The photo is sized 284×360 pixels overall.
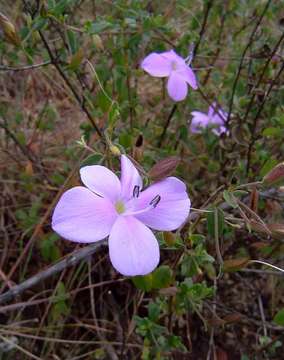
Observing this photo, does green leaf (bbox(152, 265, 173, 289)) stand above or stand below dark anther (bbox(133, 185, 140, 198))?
below

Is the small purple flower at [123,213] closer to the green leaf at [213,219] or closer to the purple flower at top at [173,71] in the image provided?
the green leaf at [213,219]

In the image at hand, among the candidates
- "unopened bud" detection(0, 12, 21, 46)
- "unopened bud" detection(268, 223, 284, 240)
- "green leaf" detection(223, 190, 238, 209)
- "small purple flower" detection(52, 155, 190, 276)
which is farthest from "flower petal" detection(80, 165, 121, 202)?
"unopened bud" detection(0, 12, 21, 46)

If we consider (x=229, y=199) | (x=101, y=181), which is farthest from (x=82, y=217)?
(x=229, y=199)

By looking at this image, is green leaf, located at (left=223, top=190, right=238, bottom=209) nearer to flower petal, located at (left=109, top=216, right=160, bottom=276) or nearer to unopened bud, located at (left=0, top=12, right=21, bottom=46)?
flower petal, located at (left=109, top=216, right=160, bottom=276)

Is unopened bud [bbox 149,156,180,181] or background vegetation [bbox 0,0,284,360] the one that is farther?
background vegetation [bbox 0,0,284,360]

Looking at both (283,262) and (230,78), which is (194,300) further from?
(230,78)

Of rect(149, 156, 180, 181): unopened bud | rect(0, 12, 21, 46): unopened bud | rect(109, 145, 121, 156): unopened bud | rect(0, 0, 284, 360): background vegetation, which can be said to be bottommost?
rect(0, 0, 284, 360): background vegetation

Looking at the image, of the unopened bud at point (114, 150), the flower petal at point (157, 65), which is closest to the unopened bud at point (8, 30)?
the flower petal at point (157, 65)

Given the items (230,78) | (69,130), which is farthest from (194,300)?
(69,130)
